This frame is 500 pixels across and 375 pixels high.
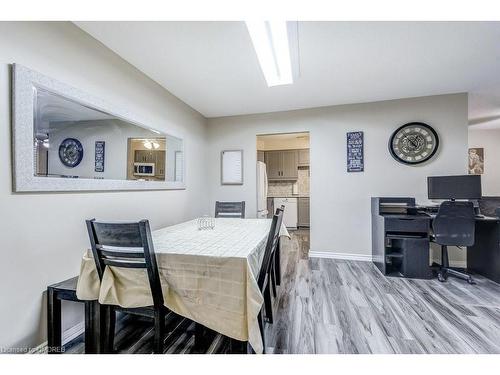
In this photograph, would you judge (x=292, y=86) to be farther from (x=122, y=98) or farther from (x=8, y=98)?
(x=8, y=98)

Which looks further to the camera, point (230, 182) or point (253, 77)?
point (230, 182)

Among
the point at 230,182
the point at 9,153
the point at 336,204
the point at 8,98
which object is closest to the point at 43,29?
the point at 8,98

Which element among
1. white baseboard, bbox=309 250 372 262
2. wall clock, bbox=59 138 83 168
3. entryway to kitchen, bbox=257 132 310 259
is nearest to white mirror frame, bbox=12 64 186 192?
wall clock, bbox=59 138 83 168

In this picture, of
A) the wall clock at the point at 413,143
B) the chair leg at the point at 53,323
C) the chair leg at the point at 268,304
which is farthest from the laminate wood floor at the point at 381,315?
the wall clock at the point at 413,143

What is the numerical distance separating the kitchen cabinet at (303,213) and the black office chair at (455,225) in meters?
3.72

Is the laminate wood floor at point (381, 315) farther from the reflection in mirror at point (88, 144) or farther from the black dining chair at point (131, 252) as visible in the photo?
the reflection in mirror at point (88, 144)

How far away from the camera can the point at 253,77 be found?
2758 millimetres

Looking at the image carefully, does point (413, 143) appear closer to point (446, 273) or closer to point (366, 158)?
point (366, 158)

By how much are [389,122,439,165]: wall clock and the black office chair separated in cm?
97

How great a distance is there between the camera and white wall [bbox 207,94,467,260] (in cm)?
338

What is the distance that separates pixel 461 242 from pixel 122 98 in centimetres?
415

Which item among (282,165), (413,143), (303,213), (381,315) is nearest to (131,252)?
(381,315)

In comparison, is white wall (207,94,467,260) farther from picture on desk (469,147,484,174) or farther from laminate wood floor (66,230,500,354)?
picture on desk (469,147,484,174)
